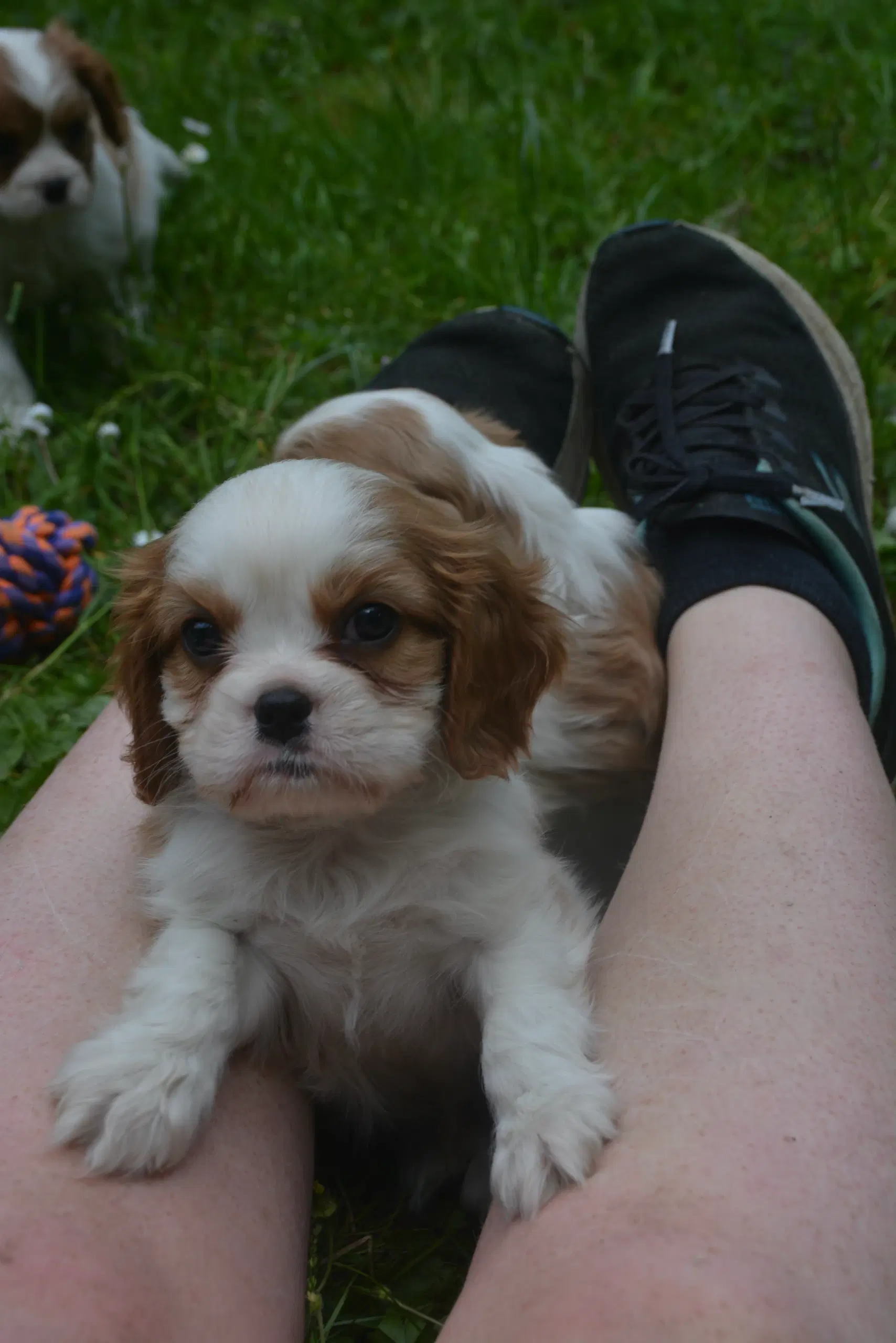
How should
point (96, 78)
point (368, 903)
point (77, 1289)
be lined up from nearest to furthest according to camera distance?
point (77, 1289)
point (368, 903)
point (96, 78)

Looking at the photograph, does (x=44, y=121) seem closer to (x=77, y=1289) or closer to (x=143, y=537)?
(x=143, y=537)

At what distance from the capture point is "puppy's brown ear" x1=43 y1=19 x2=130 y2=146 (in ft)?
14.7

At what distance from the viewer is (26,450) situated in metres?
3.94

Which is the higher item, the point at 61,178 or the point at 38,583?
the point at 61,178

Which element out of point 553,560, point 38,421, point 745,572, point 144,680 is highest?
point 144,680

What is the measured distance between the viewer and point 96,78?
457 cm

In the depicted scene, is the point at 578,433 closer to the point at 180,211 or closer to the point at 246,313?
the point at 246,313

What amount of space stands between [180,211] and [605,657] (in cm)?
329

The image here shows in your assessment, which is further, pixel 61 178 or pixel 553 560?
pixel 61 178

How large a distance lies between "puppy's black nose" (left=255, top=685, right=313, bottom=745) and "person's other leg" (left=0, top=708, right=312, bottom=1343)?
511 mm

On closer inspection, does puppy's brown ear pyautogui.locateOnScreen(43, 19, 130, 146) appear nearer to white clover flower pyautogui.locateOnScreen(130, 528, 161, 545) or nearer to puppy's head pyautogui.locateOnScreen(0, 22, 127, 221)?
puppy's head pyautogui.locateOnScreen(0, 22, 127, 221)

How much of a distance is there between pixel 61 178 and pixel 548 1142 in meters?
3.74

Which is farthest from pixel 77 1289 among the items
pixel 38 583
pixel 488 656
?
pixel 38 583

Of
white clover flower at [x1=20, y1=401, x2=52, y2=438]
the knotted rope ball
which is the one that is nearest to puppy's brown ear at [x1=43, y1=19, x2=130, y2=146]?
white clover flower at [x1=20, y1=401, x2=52, y2=438]
